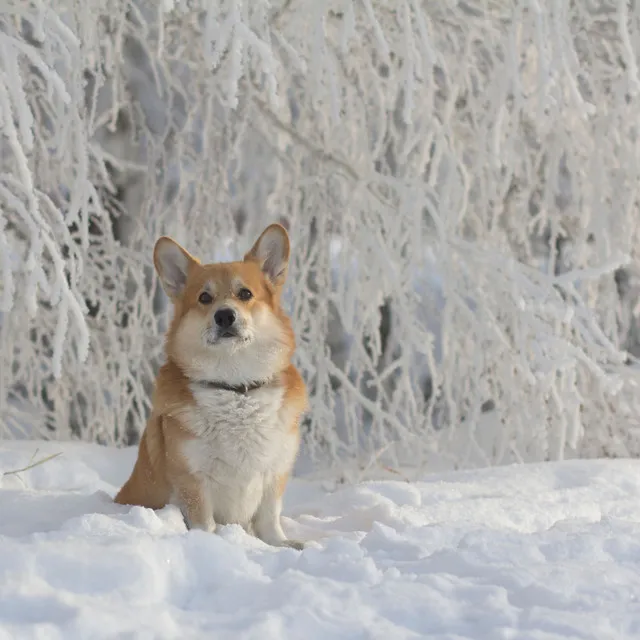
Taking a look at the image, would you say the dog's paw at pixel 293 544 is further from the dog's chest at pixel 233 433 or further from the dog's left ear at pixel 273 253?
the dog's left ear at pixel 273 253

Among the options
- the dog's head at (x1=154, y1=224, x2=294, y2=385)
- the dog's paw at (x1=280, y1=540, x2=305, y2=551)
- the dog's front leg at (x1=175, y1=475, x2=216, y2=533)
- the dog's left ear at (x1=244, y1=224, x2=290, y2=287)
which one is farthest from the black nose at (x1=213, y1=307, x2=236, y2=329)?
the dog's paw at (x1=280, y1=540, x2=305, y2=551)

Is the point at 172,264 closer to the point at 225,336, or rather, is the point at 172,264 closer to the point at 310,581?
the point at 225,336

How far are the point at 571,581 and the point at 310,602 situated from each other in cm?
70

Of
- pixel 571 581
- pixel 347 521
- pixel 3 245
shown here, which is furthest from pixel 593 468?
pixel 3 245

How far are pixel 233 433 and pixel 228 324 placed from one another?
14.5 inches

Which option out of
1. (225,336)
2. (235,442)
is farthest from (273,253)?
(235,442)

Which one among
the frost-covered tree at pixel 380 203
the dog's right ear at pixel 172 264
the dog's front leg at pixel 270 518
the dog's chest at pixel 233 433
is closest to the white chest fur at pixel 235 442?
the dog's chest at pixel 233 433

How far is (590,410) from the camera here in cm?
532

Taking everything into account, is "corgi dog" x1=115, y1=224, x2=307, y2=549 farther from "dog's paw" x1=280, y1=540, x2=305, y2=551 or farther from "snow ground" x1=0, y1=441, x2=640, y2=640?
"snow ground" x1=0, y1=441, x2=640, y2=640

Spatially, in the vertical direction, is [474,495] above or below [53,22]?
below

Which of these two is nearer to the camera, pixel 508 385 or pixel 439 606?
pixel 439 606

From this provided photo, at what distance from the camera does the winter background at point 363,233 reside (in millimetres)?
3355

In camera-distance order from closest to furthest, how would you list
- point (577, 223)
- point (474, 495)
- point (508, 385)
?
point (474, 495) < point (508, 385) < point (577, 223)

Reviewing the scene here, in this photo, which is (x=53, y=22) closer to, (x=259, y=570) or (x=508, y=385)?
(x=259, y=570)
